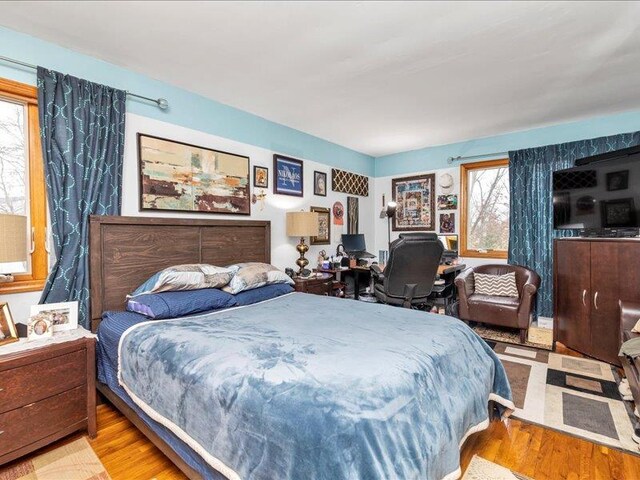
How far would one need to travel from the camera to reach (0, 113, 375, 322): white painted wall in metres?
2.64

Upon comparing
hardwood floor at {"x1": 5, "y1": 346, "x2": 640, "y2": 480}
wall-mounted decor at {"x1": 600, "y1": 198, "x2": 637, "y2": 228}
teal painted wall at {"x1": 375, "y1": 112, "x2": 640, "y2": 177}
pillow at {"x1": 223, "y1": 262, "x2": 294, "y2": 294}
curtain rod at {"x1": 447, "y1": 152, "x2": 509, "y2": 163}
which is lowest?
hardwood floor at {"x1": 5, "y1": 346, "x2": 640, "y2": 480}

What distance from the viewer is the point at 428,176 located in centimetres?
489

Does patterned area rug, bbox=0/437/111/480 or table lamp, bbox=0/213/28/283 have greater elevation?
table lamp, bbox=0/213/28/283

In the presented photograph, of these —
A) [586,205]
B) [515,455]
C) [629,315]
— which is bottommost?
[515,455]

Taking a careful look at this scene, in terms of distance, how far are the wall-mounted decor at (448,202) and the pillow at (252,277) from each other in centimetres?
280

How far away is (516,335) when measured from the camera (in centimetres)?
374

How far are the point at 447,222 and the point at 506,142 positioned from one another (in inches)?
49.5

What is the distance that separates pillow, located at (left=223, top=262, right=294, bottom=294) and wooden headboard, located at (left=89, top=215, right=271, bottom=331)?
0.41 m

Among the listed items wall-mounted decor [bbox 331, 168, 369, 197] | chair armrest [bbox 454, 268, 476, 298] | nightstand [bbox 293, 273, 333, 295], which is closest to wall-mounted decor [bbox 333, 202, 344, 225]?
wall-mounted decor [bbox 331, 168, 369, 197]

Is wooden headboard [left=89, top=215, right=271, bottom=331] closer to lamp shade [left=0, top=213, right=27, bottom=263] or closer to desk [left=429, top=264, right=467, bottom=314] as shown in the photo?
lamp shade [left=0, top=213, right=27, bottom=263]

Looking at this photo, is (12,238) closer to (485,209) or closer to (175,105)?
(175,105)

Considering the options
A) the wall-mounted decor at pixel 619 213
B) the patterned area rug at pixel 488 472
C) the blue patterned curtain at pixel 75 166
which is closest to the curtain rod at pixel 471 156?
the wall-mounted decor at pixel 619 213

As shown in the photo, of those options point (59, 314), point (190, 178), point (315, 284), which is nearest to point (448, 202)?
point (315, 284)

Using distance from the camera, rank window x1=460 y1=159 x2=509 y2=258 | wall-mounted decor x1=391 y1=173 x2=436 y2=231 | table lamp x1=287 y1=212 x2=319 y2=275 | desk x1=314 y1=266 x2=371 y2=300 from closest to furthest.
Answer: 1. table lamp x1=287 y1=212 x2=319 y2=275
2. desk x1=314 y1=266 x2=371 y2=300
3. window x1=460 y1=159 x2=509 y2=258
4. wall-mounted decor x1=391 y1=173 x2=436 y2=231
